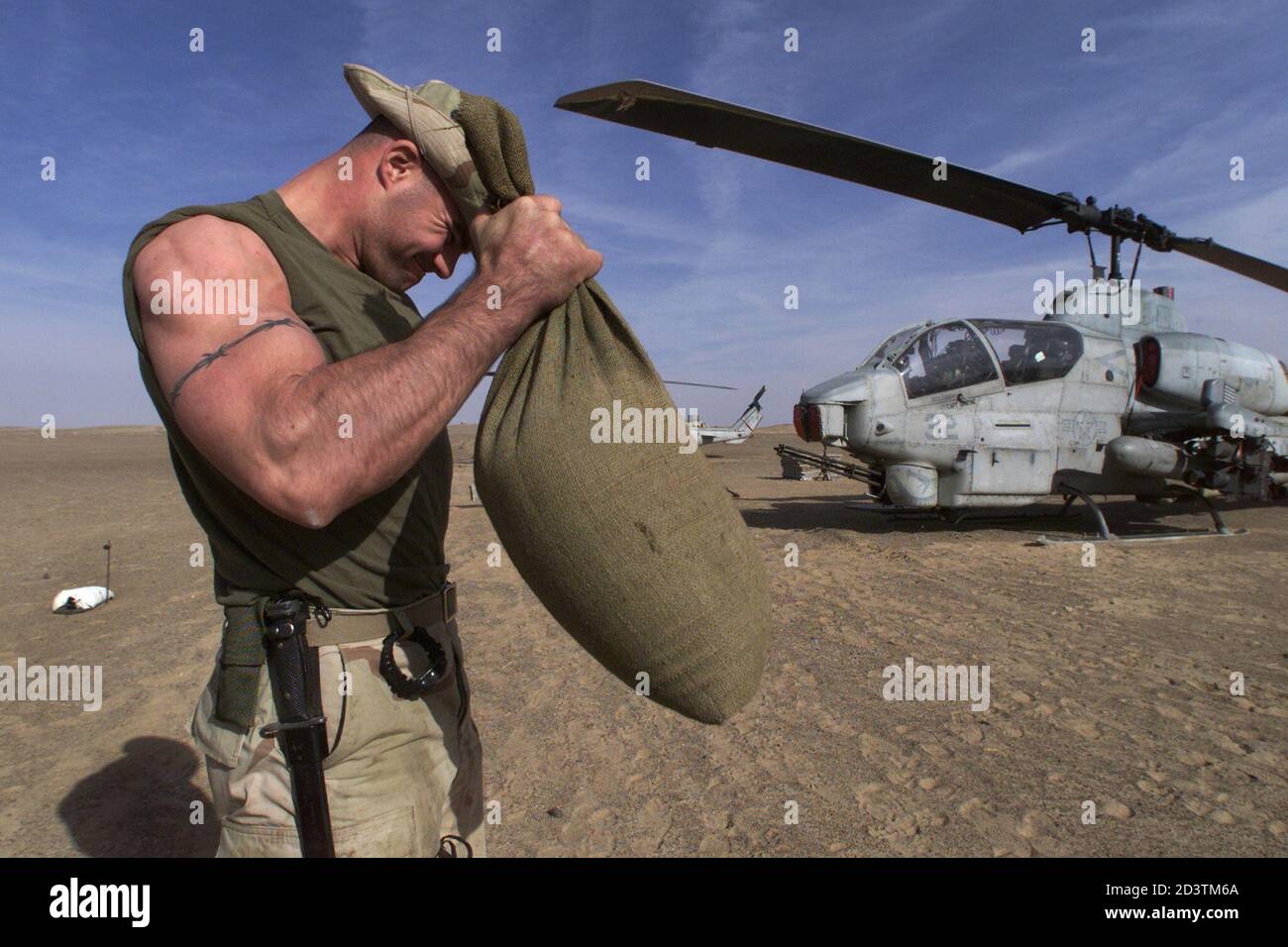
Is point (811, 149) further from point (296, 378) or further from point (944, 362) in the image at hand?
point (296, 378)

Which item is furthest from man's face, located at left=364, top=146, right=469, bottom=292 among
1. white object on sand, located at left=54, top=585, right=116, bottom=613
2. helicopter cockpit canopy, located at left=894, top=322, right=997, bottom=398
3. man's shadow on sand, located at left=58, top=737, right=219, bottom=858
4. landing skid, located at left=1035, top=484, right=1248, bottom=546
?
landing skid, located at left=1035, top=484, right=1248, bottom=546

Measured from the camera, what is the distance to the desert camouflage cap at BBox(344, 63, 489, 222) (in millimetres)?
1330

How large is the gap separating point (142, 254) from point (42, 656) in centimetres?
558

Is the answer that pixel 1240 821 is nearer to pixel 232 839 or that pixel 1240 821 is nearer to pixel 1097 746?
pixel 1097 746

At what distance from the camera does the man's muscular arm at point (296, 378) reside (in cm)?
103

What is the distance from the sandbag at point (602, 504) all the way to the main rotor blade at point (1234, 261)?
876 centimetres

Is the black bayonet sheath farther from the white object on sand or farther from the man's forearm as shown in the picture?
the white object on sand

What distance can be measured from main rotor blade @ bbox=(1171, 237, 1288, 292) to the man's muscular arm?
29.7 feet

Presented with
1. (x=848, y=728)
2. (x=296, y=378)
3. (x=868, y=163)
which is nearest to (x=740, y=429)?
(x=868, y=163)

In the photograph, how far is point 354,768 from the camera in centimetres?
136

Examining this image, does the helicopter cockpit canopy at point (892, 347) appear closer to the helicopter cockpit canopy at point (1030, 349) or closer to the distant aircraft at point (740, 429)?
the helicopter cockpit canopy at point (1030, 349)

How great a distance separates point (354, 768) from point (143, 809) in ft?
8.82

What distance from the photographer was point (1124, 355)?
7965mm
